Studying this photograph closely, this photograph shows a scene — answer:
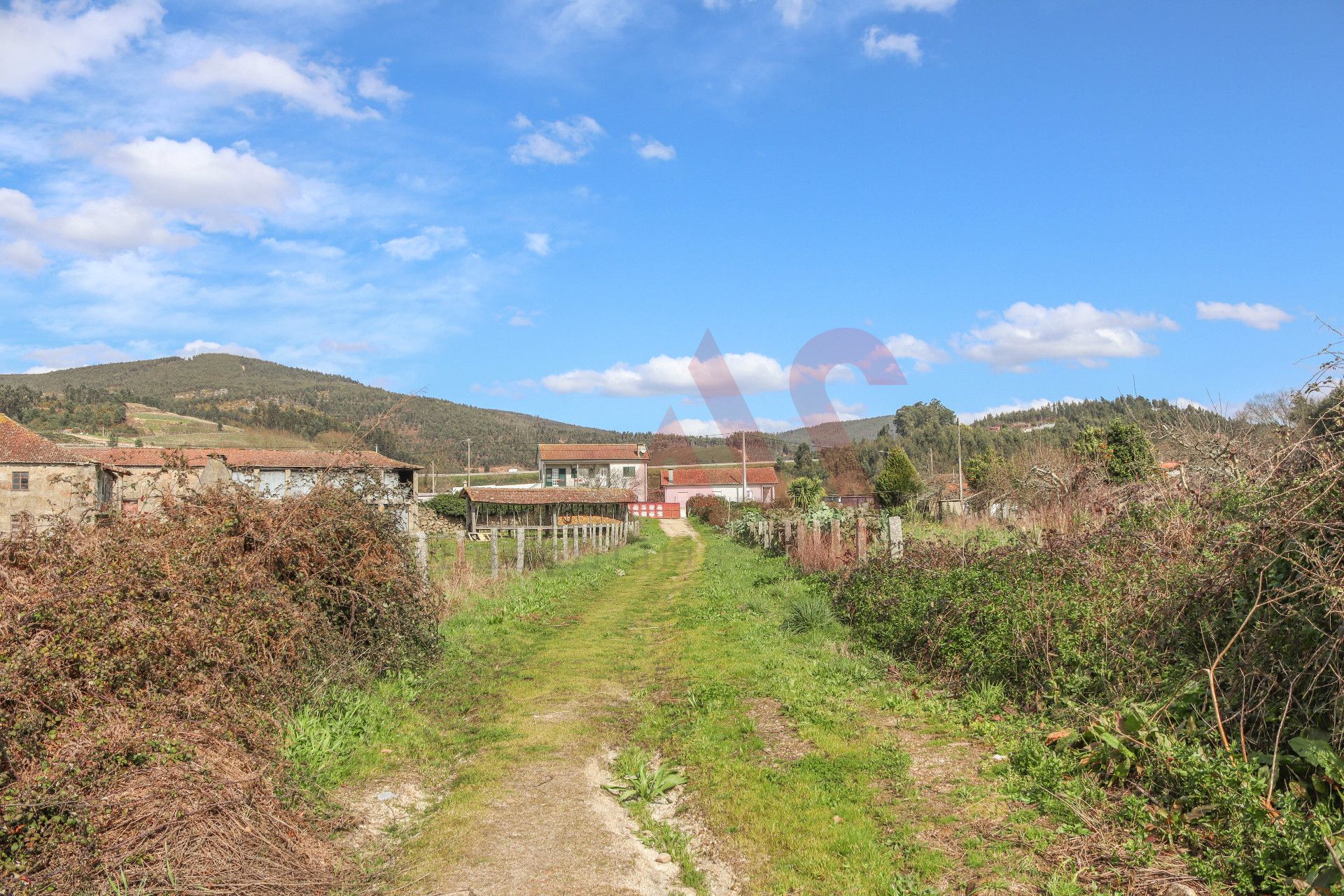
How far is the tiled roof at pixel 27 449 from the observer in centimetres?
4034

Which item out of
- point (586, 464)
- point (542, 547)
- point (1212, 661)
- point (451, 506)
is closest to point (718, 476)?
point (586, 464)

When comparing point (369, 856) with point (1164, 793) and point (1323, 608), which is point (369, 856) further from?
point (1323, 608)

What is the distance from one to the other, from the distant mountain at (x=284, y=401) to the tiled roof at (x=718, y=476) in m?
29.3

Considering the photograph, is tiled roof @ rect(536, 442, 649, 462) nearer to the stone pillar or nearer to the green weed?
the green weed

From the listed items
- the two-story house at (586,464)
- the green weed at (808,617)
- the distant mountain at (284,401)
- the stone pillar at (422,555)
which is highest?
the distant mountain at (284,401)

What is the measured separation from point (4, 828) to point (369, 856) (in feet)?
5.58

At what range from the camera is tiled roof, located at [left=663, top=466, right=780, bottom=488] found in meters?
72.8

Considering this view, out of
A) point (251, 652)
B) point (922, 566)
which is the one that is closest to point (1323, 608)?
point (922, 566)

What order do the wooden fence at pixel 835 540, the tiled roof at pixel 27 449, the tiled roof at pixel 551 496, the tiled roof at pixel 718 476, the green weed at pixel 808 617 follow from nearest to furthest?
the green weed at pixel 808 617, the wooden fence at pixel 835 540, the tiled roof at pixel 27 449, the tiled roof at pixel 551 496, the tiled roof at pixel 718 476

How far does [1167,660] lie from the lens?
17.9 feet

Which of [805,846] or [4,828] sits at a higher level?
Result: [4,828]

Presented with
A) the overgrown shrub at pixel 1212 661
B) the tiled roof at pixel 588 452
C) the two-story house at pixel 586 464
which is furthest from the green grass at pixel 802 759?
the tiled roof at pixel 588 452

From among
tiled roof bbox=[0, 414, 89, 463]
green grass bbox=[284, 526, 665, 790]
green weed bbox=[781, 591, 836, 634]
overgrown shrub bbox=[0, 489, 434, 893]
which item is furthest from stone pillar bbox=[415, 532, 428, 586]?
tiled roof bbox=[0, 414, 89, 463]

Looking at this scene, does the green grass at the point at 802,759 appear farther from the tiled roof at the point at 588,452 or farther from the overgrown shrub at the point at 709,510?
the tiled roof at the point at 588,452
